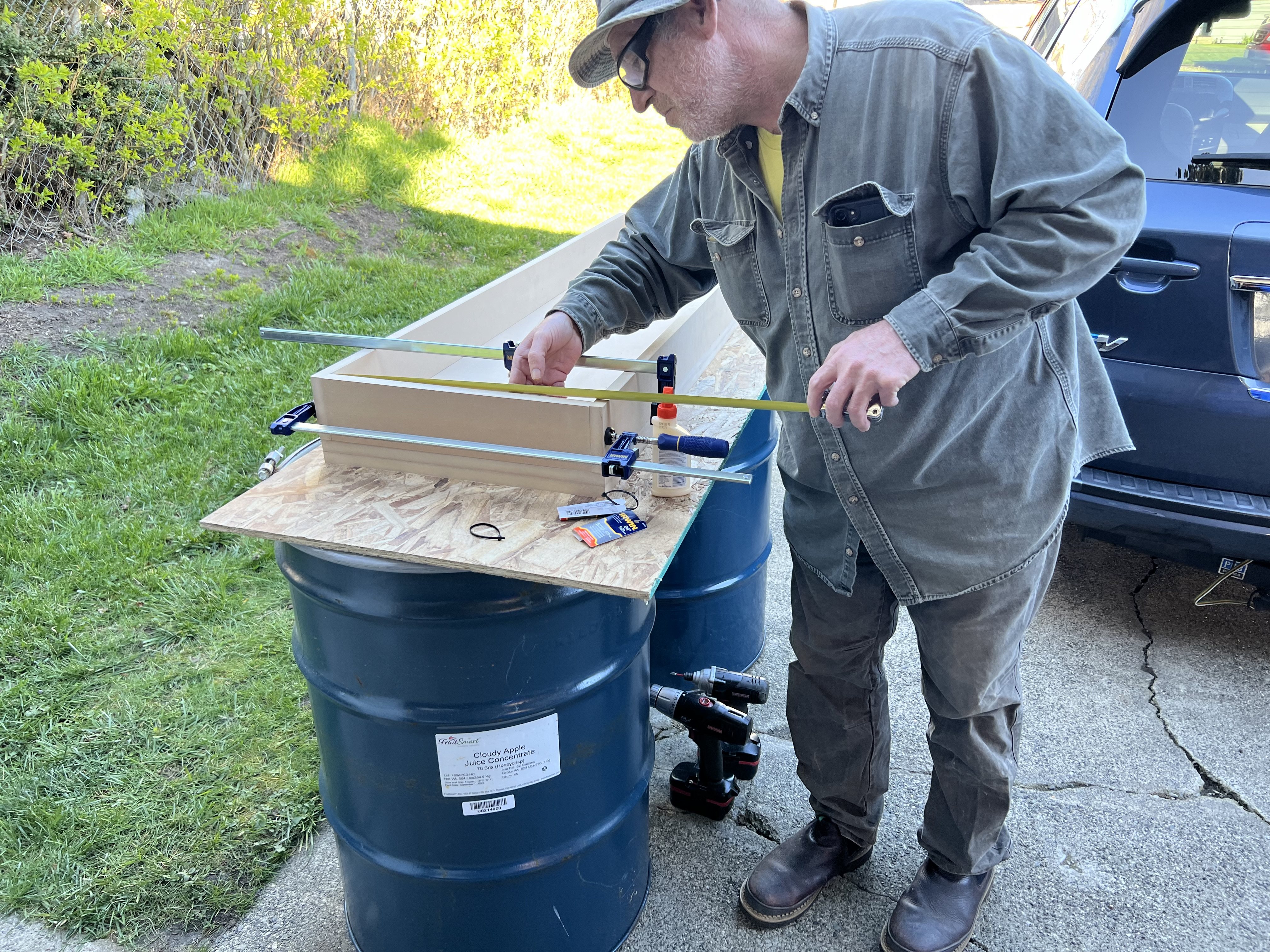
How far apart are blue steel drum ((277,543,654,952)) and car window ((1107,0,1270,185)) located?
229 cm

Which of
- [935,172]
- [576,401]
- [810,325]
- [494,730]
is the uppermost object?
[935,172]

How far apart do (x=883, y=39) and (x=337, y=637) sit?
1499mm

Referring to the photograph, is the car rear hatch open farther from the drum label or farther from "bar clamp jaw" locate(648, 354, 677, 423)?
the drum label

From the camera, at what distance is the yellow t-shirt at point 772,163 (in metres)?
1.86

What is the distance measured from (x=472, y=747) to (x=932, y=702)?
1.03 meters

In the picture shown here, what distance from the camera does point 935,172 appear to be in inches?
64.7

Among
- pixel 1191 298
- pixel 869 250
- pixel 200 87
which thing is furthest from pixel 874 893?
pixel 200 87

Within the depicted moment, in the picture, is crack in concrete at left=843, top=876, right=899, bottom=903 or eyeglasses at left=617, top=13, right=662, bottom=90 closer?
eyeglasses at left=617, top=13, right=662, bottom=90

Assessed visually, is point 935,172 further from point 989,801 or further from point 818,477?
point 989,801

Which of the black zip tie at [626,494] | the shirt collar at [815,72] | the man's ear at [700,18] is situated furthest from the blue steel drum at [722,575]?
the man's ear at [700,18]

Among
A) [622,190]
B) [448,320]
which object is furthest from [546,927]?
[622,190]

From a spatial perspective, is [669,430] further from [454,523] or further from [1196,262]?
[1196,262]

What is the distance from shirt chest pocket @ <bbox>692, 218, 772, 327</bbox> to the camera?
194 cm

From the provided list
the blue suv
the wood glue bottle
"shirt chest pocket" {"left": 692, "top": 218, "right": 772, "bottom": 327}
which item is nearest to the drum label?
the wood glue bottle
